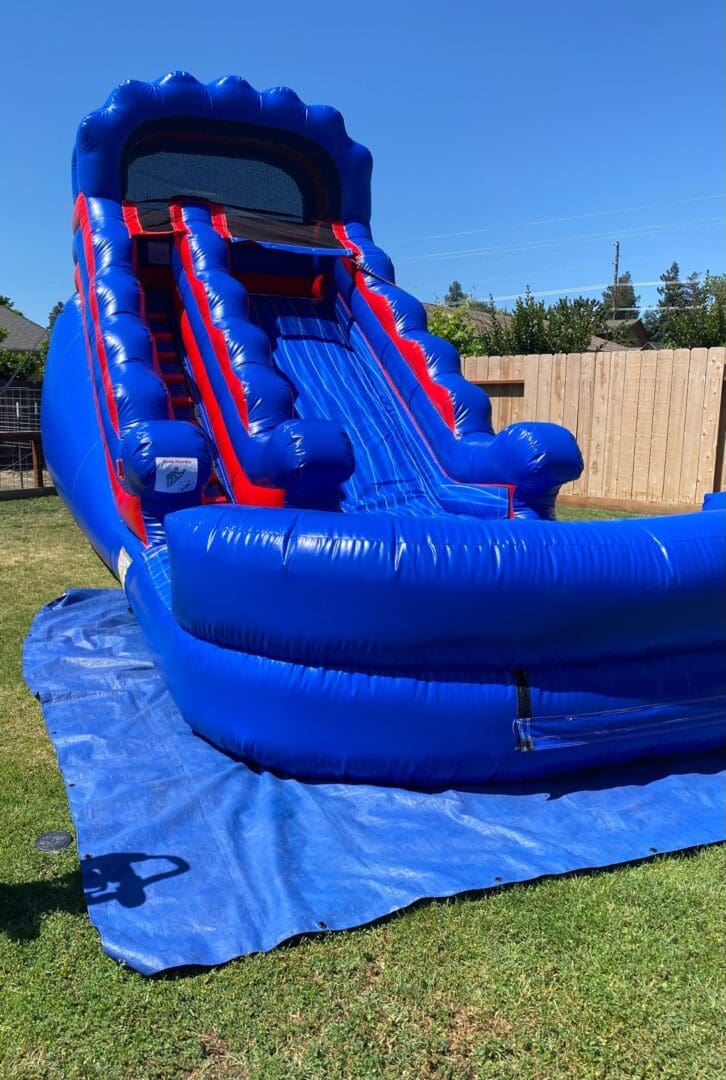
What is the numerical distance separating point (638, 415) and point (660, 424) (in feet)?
0.83

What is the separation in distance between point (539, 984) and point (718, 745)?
156 cm

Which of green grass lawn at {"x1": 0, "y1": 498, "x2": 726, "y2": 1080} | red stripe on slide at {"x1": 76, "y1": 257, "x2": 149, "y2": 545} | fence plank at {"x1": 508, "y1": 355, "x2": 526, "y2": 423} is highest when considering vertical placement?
fence plank at {"x1": 508, "y1": 355, "x2": 526, "y2": 423}

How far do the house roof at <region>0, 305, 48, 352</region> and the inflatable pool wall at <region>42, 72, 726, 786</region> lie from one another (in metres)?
21.7

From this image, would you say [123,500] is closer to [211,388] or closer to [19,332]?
[211,388]

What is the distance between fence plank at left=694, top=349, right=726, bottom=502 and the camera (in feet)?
24.7

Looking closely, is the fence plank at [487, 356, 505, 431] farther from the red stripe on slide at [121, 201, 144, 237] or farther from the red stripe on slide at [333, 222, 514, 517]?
the red stripe on slide at [121, 201, 144, 237]

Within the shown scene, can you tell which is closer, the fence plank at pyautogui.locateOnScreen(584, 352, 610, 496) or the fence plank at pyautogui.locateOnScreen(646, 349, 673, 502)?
the fence plank at pyautogui.locateOnScreen(646, 349, 673, 502)

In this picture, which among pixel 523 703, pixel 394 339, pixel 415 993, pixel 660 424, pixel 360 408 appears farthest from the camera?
pixel 660 424

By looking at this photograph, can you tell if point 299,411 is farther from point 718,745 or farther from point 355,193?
point 718,745

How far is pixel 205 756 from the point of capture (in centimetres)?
312

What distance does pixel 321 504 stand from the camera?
12.6ft

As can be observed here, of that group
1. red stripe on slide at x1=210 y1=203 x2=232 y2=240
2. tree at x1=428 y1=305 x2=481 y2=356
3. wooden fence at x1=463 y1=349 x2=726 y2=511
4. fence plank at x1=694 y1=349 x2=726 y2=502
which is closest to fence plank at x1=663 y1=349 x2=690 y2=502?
wooden fence at x1=463 y1=349 x2=726 y2=511

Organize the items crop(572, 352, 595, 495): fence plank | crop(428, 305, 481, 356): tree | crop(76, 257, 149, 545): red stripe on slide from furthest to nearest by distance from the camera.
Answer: crop(428, 305, 481, 356): tree < crop(572, 352, 595, 495): fence plank < crop(76, 257, 149, 545): red stripe on slide

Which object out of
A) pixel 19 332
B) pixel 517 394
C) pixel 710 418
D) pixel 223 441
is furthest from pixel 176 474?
pixel 19 332
